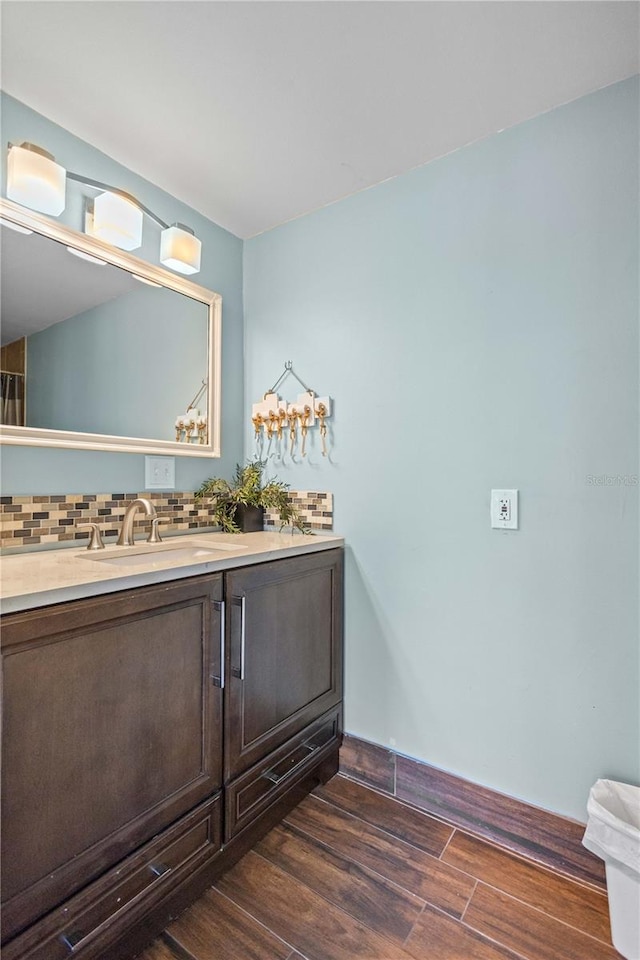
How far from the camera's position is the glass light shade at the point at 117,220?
148cm

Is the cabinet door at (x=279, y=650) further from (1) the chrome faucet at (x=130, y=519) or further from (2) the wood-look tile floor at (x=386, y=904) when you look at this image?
(1) the chrome faucet at (x=130, y=519)

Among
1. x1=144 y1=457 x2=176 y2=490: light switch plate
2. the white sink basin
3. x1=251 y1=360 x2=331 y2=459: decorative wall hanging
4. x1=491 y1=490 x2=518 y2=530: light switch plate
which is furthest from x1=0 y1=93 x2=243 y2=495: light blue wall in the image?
x1=491 y1=490 x2=518 y2=530: light switch plate

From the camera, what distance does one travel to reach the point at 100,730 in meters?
0.96

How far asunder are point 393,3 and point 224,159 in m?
0.71

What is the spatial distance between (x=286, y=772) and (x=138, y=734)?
630 millimetres

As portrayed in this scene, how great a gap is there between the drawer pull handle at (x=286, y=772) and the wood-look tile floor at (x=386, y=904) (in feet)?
0.54

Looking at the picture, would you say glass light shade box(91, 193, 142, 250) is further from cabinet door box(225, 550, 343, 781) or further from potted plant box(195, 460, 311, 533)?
cabinet door box(225, 550, 343, 781)

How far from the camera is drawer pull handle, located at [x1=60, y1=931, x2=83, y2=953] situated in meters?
0.89

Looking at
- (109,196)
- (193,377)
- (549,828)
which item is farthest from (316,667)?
(109,196)

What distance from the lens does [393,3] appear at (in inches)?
42.9

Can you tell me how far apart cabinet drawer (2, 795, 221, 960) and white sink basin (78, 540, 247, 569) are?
2.21 ft

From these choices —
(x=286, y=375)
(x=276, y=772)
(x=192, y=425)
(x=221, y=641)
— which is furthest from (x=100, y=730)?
(x=286, y=375)

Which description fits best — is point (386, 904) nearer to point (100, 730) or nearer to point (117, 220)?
point (100, 730)

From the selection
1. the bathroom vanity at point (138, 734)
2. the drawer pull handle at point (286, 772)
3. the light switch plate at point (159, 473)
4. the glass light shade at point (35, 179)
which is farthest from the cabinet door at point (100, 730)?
the glass light shade at point (35, 179)
